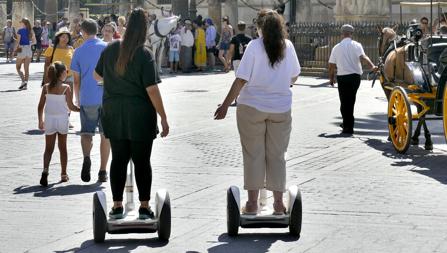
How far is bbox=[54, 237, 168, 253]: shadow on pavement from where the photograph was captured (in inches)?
356

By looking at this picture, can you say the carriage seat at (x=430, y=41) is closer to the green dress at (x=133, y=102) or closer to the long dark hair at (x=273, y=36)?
the long dark hair at (x=273, y=36)

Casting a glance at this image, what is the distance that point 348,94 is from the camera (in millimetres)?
18312

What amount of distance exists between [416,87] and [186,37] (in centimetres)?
2109

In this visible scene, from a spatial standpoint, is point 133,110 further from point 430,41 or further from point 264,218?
point 430,41

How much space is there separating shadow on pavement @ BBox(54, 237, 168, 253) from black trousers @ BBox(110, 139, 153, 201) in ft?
1.04

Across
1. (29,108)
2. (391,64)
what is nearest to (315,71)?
(29,108)

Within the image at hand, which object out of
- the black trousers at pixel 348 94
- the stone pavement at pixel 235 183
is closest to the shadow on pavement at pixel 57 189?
the stone pavement at pixel 235 183

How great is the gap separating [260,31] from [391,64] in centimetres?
758

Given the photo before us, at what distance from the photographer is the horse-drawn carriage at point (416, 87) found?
14812 mm

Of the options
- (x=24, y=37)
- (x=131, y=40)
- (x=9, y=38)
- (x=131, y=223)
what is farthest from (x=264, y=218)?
(x=9, y=38)

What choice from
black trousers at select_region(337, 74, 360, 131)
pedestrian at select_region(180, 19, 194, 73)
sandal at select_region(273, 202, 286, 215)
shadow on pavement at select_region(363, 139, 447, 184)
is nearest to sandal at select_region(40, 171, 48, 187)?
sandal at select_region(273, 202, 286, 215)

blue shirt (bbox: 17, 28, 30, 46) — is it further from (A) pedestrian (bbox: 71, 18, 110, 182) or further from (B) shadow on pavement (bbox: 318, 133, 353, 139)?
(A) pedestrian (bbox: 71, 18, 110, 182)

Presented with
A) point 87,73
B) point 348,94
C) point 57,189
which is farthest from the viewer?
point 348,94

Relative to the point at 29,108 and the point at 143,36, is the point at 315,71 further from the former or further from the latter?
the point at 143,36
